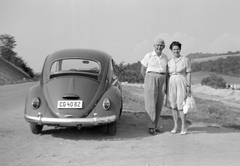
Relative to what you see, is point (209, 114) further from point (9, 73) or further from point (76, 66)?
point (9, 73)

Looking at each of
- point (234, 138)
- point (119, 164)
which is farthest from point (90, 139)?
point (234, 138)

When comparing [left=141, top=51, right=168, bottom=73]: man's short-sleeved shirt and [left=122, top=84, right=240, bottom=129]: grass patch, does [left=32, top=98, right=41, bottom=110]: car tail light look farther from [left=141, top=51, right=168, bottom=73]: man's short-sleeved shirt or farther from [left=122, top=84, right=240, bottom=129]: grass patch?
[left=122, top=84, right=240, bottom=129]: grass patch

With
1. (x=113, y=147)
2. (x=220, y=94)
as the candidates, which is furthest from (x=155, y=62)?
(x=220, y=94)

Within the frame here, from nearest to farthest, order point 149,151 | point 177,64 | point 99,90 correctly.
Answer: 1. point 149,151
2. point 99,90
3. point 177,64

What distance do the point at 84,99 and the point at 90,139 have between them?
0.81 meters

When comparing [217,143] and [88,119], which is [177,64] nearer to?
[217,143]

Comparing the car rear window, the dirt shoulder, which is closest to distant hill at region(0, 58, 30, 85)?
the dirt shoulder

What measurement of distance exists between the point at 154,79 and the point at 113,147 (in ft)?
6.42

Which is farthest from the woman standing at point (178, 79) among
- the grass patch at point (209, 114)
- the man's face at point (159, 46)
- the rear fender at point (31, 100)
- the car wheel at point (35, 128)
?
the grass patch at point (209, 114)

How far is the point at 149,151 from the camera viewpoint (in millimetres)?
4875

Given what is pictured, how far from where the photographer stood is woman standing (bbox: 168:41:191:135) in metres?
6.31

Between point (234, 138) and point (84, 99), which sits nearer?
point (84, 99)

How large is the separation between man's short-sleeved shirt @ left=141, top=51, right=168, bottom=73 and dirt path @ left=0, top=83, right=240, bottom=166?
143 centimetres

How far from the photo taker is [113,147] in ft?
16.8
